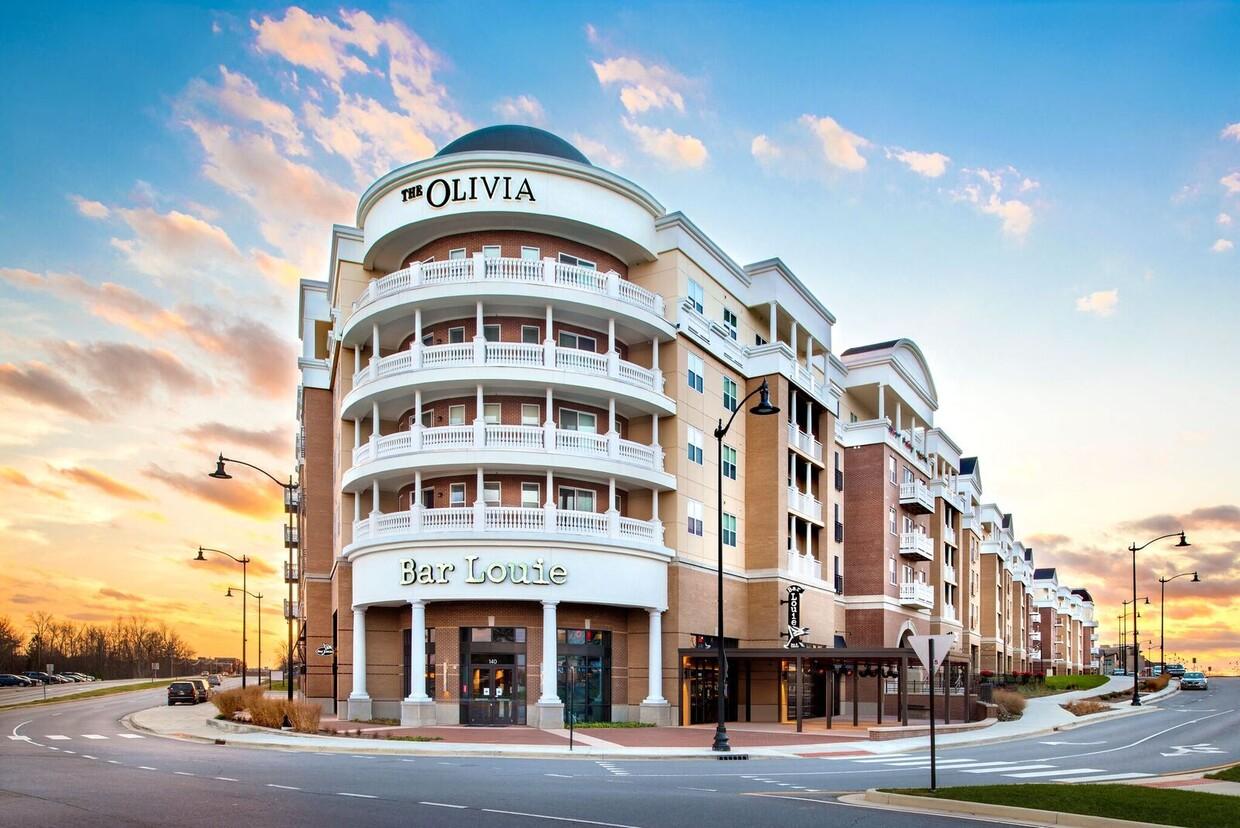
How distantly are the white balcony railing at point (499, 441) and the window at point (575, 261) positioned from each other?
21.9 ft

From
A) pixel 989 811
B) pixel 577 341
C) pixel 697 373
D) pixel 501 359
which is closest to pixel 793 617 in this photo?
pixel 697 373

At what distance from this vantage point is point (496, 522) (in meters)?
38.1

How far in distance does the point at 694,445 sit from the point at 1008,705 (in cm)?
1975

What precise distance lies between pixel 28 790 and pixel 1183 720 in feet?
161

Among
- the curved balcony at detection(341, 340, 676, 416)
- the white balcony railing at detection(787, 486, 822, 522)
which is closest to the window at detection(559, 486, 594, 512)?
the curved balcony at detection(341, 340, 676, 416)

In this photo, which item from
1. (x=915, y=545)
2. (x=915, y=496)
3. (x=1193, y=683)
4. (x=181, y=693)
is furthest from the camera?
(x=1193, y=683)

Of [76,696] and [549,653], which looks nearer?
[549,653]

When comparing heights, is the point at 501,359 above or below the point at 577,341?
below

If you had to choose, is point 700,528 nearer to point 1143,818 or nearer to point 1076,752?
point 1076,752

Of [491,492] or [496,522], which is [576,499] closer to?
[491,492]

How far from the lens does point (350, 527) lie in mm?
44750

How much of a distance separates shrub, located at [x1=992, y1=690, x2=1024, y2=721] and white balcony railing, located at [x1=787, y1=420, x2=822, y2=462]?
45.6 ft

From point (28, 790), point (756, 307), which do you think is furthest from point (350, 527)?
point (28, 790)

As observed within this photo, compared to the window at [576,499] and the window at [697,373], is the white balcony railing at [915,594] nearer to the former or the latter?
the window at [697,373]
